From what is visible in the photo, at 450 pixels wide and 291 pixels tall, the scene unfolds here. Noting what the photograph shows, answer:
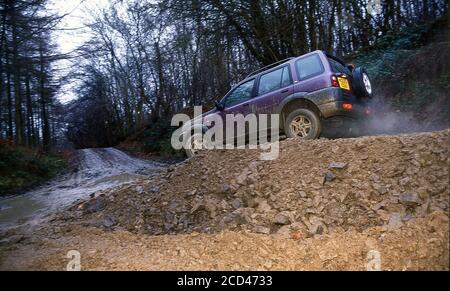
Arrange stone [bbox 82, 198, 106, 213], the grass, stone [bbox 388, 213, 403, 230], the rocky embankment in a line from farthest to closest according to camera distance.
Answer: the grass < stone [bbox 82, 198, 106, 213] < the rocky embankment < stone [bbox 388, 213, 403, 230]

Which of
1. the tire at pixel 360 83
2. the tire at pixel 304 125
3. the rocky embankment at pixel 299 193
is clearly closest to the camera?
the rocky embankment at pixel 299 193

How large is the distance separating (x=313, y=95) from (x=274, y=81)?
1.04 m

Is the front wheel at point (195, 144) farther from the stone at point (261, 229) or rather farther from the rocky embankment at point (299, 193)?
the stone at point (261, 229)

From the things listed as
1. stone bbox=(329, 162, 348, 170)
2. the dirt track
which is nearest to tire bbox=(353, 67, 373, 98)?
the dirt track

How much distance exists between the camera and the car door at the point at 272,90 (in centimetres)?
618

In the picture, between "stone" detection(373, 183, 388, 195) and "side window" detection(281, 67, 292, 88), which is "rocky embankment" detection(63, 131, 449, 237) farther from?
"side window" detection(281, 67, 292, 88)

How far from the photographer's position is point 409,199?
10.7 ft

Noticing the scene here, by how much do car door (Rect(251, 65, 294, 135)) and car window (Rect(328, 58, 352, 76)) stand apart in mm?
781

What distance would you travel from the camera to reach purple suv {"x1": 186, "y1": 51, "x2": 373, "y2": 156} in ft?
18.3

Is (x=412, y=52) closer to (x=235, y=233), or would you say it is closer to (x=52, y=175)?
(x=235, y=233)

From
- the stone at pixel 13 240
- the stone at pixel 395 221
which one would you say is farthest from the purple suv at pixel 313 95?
the stone at pixel 13 240

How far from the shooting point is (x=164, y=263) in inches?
119

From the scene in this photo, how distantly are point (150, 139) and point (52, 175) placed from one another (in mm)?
7458

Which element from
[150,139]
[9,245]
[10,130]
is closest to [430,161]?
[9,245]
